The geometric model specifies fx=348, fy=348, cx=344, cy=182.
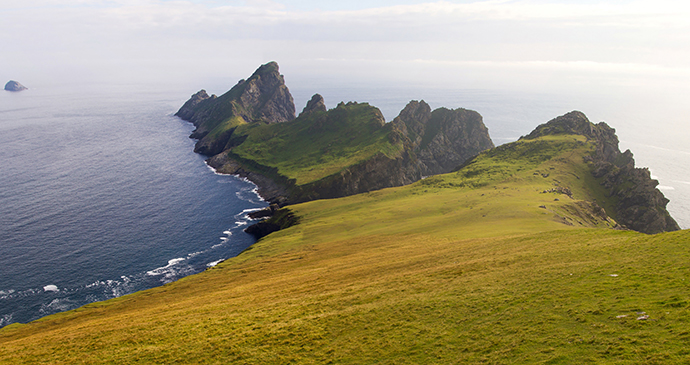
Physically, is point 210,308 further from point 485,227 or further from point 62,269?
point 62,269

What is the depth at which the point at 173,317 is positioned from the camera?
1874 inches

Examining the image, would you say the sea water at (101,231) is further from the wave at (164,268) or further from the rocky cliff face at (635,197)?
the rocky cliff face at (635,197)

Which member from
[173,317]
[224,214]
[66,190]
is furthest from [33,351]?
[66,190]

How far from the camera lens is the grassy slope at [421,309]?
28.0 metres

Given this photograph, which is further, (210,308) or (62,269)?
(62,269)

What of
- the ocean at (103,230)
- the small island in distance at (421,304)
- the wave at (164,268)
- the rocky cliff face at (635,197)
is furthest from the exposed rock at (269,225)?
the rocky cliff face at (635,197)

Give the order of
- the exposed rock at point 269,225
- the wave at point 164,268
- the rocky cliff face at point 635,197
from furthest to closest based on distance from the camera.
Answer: the exposed rock at point 269,225
the rocky cliff face at point 635,197
the wave at point 164,268

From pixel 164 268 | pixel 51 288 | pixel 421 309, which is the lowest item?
pixel 51 288

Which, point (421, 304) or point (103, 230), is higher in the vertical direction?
point (421, 304)

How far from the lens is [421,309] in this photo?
127ft

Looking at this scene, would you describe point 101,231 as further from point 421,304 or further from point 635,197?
point 635,197

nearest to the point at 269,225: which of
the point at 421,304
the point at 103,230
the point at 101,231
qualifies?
the point at 103,230

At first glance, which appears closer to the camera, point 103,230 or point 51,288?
point 51,288

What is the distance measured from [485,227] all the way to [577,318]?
56.9 meters
